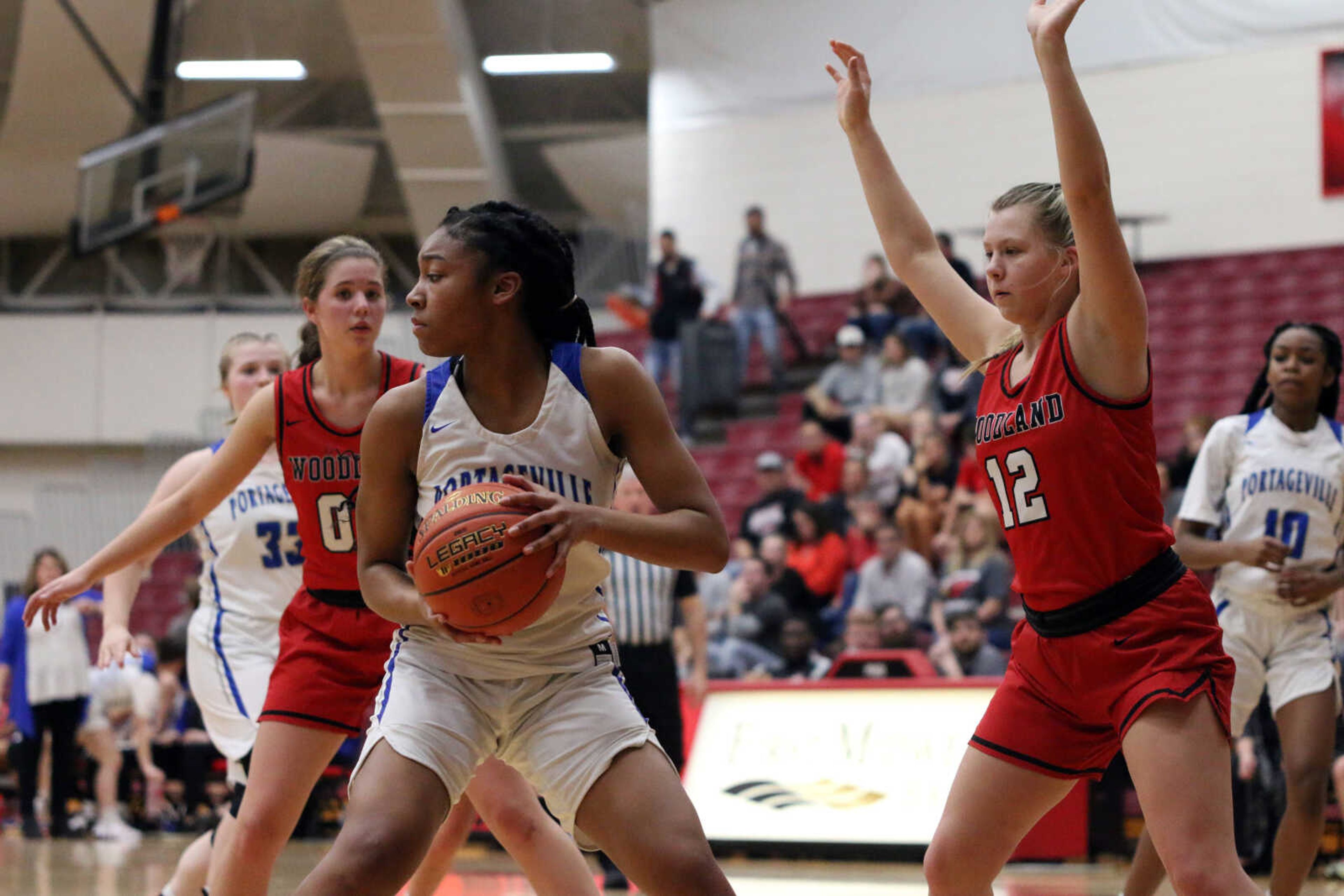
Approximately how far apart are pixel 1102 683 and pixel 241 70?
63.0 ft

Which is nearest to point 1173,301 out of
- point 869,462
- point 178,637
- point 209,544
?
point 869,462

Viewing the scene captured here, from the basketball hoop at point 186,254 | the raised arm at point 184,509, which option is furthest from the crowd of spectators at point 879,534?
the basketball hoop at point 186,254

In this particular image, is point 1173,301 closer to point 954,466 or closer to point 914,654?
point 954,466

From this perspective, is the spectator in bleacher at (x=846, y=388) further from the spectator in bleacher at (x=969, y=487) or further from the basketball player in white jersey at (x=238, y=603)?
the basketball player in white jersey at (x=238, y=603)

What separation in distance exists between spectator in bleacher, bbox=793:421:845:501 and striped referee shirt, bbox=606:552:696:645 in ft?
17.4

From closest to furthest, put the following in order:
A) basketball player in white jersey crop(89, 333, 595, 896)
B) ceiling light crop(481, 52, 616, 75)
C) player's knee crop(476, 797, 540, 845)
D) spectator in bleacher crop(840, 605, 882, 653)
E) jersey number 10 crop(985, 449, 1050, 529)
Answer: jersey number 10 crop(985, 449, 1050, 529) → player's knee crop(476, 797, 540, 845) → basketball player in white jersey crop(89, 333, 595, 896) → spectator in bleacher crop(840, 605, 882, 653) → ceiling light crop(481, 52, 616, 75)

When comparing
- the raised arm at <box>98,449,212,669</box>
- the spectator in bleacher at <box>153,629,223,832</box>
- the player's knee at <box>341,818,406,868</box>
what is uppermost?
the raised arm at <box>98,449,212,669</box>

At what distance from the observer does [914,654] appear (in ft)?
28.7

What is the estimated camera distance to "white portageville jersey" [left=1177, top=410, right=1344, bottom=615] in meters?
5.66

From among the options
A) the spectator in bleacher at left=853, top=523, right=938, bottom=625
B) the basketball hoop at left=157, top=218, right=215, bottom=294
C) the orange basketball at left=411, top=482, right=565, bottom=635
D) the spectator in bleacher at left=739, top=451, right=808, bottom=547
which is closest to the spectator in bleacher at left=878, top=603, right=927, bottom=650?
the spectator in bleacher at left=853, top=523, right=938, bottom=625

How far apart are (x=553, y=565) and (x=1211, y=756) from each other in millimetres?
1402

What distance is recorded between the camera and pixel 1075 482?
130 inches

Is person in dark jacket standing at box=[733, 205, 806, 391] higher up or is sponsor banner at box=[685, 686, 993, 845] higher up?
person in dark jacket standing at box=[733, 205, 806, 391]

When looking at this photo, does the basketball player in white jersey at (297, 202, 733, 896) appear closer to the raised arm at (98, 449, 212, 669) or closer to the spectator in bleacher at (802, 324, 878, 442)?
the raised arm at (98, 449, 212, 669)
